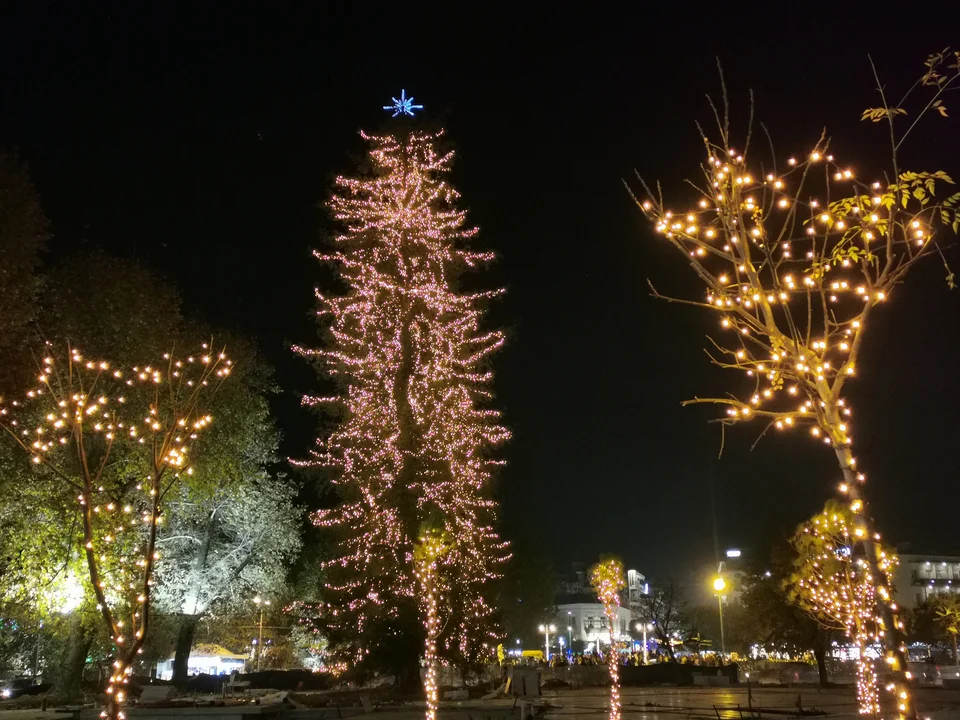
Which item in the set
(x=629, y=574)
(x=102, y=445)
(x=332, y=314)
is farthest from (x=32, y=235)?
(x=629, y=574)

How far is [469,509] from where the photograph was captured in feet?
83.3

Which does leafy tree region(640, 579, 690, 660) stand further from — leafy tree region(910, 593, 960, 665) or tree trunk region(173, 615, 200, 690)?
tree trunk region(173, 615, 200, 690)

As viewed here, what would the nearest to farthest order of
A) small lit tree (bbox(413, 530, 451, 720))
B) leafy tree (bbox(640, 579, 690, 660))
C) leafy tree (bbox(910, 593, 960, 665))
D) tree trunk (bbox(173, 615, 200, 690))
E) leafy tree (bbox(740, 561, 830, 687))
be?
1. small lit tree (bbox(413, 530, 451, 720))
2. tree trunk (bbox(173, 615, 200, 690))
3. leafy tree (bbox(740, 561, 830, 687))
4. leafy tree (bbox(910, 593, 960, 665))
5. leafy tree (bbox(640, 579, 690, 660))

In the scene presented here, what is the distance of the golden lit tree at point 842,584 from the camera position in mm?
18484

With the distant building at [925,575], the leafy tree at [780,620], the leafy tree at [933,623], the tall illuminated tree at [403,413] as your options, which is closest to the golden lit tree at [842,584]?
the tall illuminated tree at [403,413]

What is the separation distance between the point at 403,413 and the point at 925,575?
3259 inches

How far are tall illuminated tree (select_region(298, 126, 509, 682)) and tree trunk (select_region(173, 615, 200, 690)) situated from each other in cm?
826

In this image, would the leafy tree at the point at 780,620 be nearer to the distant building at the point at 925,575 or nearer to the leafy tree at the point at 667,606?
the leafy tree at the point at 667,606

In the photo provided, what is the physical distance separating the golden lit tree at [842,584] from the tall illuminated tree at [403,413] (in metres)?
9.17

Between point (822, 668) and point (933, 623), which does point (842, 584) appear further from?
point (933, 623)

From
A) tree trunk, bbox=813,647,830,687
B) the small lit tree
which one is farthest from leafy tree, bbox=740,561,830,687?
the small lit tree

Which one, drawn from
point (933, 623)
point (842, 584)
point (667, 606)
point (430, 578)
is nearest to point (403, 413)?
point (430, 578)

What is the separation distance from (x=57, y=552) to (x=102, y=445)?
369 cm

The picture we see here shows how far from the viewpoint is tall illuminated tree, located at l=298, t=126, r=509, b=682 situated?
2458cm
